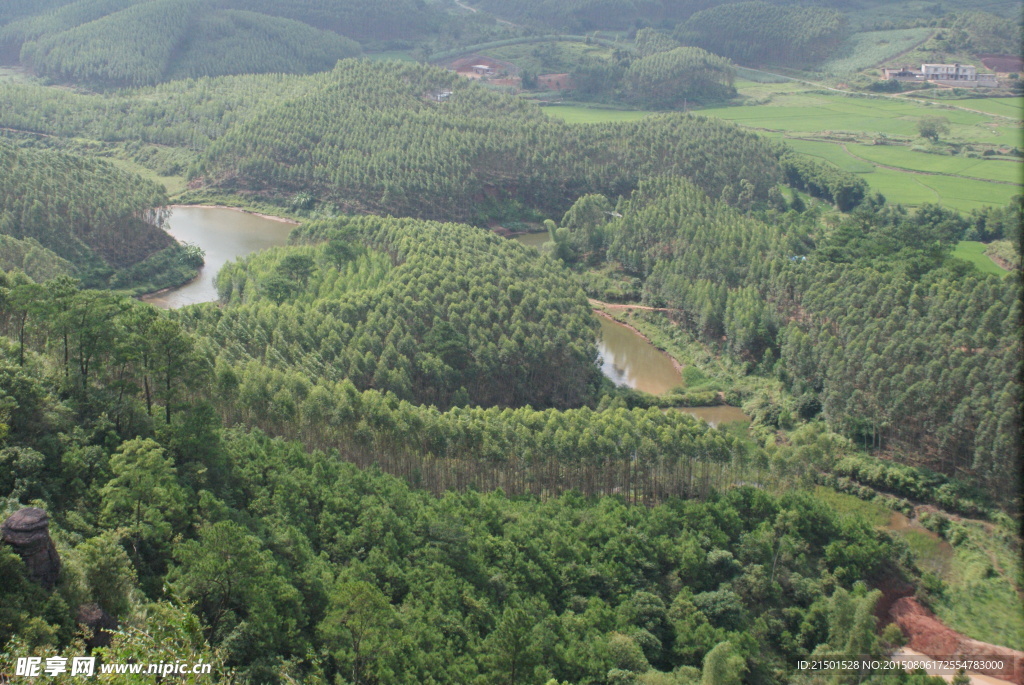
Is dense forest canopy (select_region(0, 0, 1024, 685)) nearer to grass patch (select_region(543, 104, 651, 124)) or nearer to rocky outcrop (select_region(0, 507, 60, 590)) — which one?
rocky outcrop (select_region(0, 507, 60, 590))

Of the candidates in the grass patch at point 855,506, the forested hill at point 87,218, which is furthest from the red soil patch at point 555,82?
the grass patch at point 855,506

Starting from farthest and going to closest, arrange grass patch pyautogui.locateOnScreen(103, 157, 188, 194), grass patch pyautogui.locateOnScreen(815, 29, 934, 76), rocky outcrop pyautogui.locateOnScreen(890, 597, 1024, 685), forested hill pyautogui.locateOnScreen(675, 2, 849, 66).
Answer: forested hill pyautogui.locateOnScreen(675, 2, 849, 66) → grass patch pyautogui.locateOnScreen(815, 29, 934, 76) → grass patch pyautogui.locateOnScreen(103, 157, 188, 194) → rocky outcrop pyautogui.locateOnScreen(890, 597, 1024, 685)

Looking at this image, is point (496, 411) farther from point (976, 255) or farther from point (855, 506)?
point (976, 255)

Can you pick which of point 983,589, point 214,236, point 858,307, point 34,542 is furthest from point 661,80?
point 34,542

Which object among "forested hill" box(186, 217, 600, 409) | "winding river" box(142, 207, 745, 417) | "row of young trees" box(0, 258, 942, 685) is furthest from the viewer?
"winding river" box(142, 207, 745, 417)

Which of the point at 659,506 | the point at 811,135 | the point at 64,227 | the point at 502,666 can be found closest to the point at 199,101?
the point at 64,227

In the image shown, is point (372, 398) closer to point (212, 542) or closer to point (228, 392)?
point (228, 392)

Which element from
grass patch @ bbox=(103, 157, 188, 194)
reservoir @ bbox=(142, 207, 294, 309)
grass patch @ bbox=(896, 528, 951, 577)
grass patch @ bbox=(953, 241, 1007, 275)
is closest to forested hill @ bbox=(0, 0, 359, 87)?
grass patch @ bbox=(103, 157, 188, 194)
